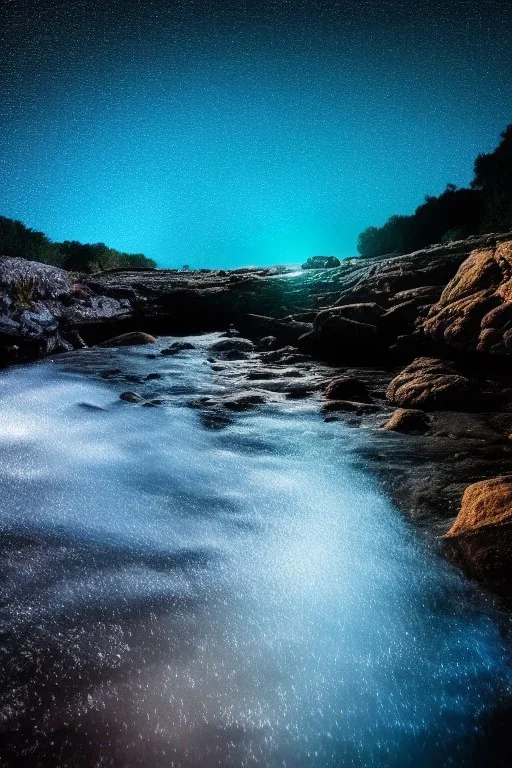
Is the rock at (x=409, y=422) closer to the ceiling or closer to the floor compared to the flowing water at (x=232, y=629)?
closer to the ceiling

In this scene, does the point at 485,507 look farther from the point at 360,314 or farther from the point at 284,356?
the point at 284,356

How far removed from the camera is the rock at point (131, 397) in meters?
6.94

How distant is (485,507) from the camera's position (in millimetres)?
2602

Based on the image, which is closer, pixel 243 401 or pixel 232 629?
pixel 232 629

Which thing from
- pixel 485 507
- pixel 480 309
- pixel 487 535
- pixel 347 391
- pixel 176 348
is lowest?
pixel 487 535

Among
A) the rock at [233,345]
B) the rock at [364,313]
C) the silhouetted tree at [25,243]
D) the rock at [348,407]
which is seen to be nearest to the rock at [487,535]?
the rock at [348,407]

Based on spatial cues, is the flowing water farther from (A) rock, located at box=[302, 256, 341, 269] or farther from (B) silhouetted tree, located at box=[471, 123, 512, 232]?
(B) silhouetted tree, located at box=[471, 123, 512, 232]

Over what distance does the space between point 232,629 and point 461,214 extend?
114 ft

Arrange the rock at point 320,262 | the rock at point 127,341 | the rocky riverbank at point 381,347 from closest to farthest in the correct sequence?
1. the rocky riverbank at point 381,347
2. the rock at point 127,341
3. the rock at point 320,262

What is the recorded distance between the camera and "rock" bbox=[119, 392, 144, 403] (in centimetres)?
694

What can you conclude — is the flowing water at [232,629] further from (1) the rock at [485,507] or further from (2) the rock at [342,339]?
(2) the rock at [342,339]

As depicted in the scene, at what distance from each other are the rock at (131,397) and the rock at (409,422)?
4107 mm

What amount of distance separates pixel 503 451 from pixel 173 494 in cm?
329

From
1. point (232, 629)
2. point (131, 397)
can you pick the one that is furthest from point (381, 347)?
point (232, 629)
